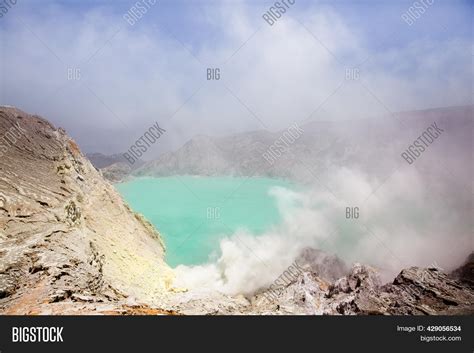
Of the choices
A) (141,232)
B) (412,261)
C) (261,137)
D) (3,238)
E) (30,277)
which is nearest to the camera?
(30,277)

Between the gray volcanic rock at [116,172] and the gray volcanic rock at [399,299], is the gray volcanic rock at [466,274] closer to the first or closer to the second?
the gray volcanic rock at [399,299]

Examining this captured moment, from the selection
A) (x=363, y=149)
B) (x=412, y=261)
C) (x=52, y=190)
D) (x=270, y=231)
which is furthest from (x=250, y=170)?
(x=52, y=190)

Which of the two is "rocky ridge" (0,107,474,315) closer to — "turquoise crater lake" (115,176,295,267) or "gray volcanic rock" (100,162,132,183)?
"turquoise crater lake" (115,176,295,267)

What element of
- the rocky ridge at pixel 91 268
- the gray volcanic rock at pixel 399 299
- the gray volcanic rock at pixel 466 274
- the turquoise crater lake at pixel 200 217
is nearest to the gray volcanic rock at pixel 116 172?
the turquoise crater lake at pixel 200 217

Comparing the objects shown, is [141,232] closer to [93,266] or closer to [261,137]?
[93,266]

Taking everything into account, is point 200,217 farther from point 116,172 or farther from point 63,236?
point 116,172

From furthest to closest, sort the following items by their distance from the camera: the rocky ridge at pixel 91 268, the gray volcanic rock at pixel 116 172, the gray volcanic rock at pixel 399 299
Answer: the gray volcanic rock at pixel 116 172, the gray volcanic rock at pixel 399 299, the rocky ridge at pixel 91 268

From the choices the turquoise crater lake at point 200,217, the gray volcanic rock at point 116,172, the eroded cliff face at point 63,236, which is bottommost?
the eroded cliff face at point 63,236
